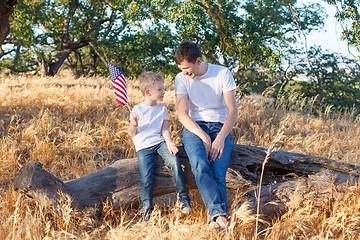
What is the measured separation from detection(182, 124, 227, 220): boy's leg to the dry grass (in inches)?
7.6

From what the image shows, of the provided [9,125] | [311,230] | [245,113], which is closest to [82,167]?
[9,125]

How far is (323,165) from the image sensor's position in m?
4.07

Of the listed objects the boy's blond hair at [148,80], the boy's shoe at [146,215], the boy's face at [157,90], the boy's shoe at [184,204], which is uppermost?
the boy's blond hair at [148,80]

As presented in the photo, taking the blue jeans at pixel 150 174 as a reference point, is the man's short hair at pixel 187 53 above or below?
above

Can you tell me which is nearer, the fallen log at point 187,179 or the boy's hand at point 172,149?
the fallen log at point 187,179

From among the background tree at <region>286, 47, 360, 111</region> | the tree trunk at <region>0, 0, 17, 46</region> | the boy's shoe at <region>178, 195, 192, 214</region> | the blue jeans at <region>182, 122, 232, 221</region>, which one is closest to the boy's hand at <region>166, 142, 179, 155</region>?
the blue jeans at <region>182, 122, 232, 221</region>

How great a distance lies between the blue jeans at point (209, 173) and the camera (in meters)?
3.12

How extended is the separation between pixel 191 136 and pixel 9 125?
335cm

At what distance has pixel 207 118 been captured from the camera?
3.94m

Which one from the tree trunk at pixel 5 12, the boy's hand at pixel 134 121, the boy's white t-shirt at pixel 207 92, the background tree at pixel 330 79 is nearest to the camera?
the boy's hand at pixel 134 121

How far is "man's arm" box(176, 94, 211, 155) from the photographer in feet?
11.9

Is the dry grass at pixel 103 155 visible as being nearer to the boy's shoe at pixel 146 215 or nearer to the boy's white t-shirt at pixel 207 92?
the boy's shoe at pixel 146 215

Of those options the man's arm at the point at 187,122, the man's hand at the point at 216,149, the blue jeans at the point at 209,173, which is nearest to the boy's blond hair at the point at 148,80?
the man's arm at the point at 187,122

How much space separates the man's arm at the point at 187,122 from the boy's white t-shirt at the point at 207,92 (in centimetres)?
10
